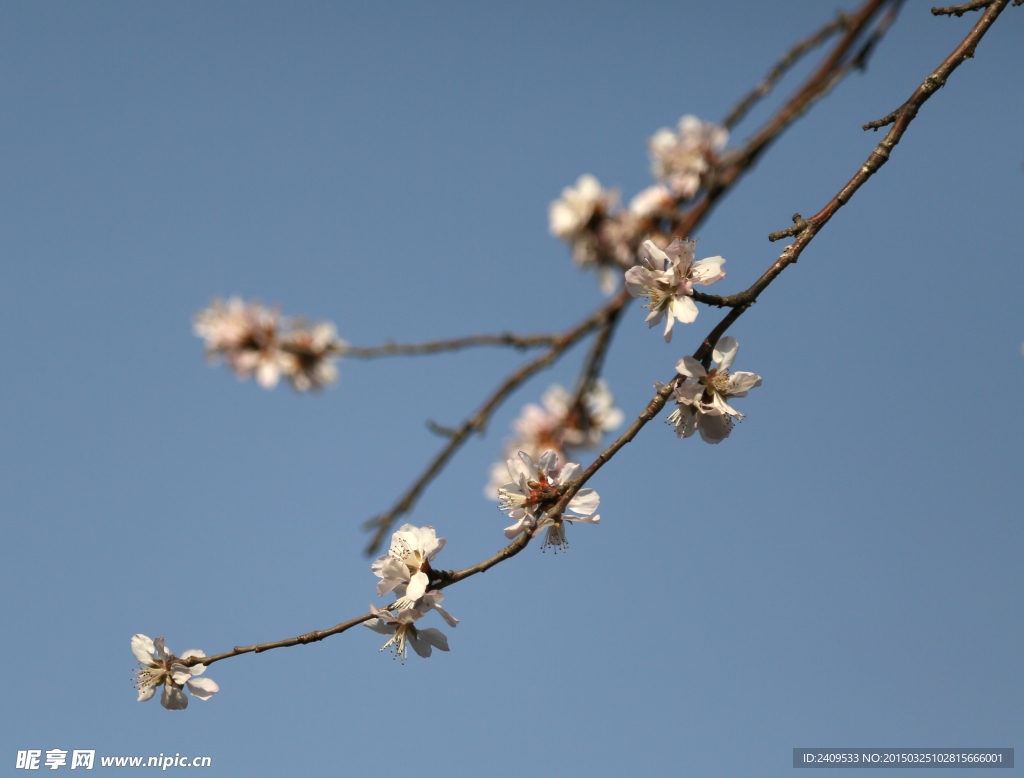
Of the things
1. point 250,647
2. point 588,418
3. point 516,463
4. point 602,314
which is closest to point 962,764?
point 588,418

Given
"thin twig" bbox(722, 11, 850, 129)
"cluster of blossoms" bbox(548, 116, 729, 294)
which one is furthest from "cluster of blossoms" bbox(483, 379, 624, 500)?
"thin twig" bbox(722, 11, 850, 129)

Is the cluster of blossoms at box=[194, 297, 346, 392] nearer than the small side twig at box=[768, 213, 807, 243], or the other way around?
the small side twig at box=[768, 213, 807, 243]

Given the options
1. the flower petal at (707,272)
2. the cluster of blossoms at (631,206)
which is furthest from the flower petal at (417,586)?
the cluster of blossoms at (631,206)

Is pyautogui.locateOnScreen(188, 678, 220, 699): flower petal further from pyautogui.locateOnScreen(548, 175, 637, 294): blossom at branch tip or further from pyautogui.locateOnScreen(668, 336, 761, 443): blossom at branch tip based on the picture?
pyautogui.locateOnScreen(548, 175, 637, 294): blossom at branch tip

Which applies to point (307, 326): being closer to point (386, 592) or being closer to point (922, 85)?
point (386, 592)

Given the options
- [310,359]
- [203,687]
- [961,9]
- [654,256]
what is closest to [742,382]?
[654,256]

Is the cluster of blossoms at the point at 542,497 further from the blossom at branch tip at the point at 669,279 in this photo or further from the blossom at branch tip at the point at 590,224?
the blossom at branch tip at the point at 590,224
